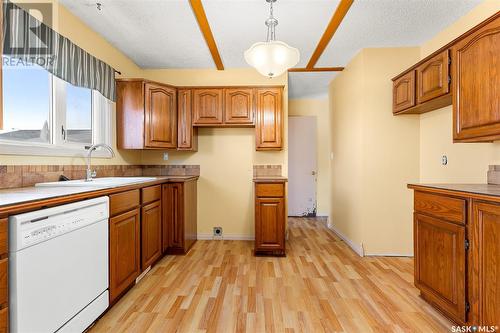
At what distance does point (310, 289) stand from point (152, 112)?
2.65 meters

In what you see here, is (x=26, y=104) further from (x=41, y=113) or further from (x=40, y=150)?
(x=40, y=150)

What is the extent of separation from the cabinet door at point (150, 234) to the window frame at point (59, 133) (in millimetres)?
845

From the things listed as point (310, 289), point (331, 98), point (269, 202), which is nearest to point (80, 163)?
point (269, 202)

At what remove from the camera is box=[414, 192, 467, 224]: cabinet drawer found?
5.02 feet

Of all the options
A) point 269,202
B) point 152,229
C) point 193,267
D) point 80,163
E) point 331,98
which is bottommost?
point 193,267

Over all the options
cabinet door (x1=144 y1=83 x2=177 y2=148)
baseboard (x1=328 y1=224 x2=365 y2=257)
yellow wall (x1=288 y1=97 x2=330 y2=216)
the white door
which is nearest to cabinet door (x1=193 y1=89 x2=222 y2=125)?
cabinet door (x1=144 y1=83 x2=177 y2=148)

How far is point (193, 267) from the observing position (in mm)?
2676

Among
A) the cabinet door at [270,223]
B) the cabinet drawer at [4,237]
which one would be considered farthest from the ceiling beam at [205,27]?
the cabinet drawer at [4,237]

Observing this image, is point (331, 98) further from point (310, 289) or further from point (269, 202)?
point (310, 289)

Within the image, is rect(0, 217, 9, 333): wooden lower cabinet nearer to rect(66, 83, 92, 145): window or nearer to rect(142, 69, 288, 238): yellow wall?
rect(66, 83, 92, 145): window

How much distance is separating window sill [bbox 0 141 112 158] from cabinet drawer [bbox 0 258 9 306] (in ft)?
3.29

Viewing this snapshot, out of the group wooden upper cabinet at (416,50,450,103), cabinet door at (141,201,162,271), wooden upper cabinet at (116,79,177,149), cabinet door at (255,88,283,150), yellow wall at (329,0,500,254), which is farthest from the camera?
cabinet door at (255,88,283,150)

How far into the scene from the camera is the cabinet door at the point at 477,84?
1574 mm

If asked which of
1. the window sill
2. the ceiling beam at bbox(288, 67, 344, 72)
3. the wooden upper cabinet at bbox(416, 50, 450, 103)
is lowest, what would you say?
the window sill
